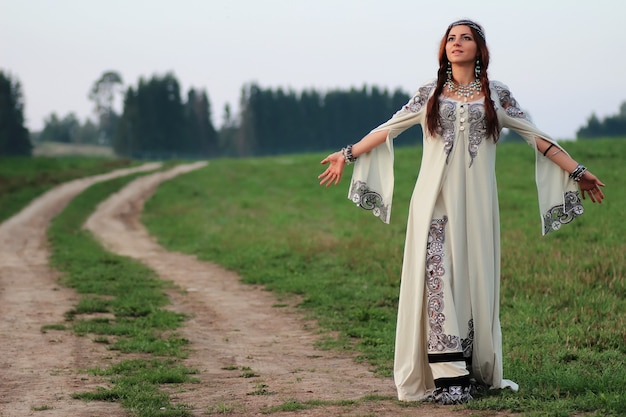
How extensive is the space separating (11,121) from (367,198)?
254 ft

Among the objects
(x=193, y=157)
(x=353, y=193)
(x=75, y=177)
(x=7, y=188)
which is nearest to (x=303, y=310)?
(x=353, y=193)

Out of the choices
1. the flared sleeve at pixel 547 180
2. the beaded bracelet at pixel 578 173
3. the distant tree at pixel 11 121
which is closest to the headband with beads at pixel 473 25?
the flared sleeve at pixel 547 180

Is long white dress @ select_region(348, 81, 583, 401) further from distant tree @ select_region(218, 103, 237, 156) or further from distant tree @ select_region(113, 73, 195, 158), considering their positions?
distant tree @ select_region(218, 103, 237, 156)

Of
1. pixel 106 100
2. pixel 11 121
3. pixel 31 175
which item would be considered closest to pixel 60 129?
pixel 106 100

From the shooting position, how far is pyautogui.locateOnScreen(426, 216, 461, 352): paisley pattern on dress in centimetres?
600

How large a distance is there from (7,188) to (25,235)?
12896mm

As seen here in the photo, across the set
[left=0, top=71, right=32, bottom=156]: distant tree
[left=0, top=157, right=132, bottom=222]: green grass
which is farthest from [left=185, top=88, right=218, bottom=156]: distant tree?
[left=0, top=157, right=132, bottom=222]: green grass

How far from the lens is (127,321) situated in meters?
10.6

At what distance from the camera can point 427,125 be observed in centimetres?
623

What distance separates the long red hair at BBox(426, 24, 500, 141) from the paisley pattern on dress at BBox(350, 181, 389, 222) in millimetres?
716

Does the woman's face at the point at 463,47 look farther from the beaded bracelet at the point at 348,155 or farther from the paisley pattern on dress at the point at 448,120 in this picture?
the beaded bracelet at the point at 348,155

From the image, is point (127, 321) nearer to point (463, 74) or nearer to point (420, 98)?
point (420, 98)

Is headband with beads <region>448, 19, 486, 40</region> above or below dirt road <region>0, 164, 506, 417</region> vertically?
above

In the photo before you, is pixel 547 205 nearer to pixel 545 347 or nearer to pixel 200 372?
pixel 545 347
